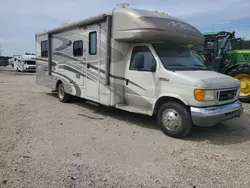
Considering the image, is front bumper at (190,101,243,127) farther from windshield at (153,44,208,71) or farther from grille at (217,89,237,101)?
windshield at (153,44,208,71)

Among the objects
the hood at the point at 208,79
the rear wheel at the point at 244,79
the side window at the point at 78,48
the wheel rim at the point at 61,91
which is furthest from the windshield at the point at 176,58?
the wheel rim at the point at 61,91

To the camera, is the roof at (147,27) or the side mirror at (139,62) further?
the side mirror at (139,62)

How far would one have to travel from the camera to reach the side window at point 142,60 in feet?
18.7

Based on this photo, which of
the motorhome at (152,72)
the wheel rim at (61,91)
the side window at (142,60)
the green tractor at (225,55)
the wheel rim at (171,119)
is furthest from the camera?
the green tractor at (225,55)

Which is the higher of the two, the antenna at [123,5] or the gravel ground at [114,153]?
the antenna at [123,5]

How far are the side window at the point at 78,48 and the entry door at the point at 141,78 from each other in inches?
84.5

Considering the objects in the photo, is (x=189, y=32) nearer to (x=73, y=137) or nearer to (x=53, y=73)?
(x=73, y=137)

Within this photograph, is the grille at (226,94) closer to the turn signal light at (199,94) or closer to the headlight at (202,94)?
the headlight at (202,94)

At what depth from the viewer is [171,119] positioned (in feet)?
17.4

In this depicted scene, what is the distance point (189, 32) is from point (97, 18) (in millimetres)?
2549

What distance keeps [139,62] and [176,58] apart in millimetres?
924

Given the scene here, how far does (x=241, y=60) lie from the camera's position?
34.0 ft

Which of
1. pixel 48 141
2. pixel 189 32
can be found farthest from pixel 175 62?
pixel 48 141

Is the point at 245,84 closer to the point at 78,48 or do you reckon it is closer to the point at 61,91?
the point at 78,48
